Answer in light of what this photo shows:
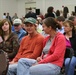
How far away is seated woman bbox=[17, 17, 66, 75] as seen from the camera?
3.14 m

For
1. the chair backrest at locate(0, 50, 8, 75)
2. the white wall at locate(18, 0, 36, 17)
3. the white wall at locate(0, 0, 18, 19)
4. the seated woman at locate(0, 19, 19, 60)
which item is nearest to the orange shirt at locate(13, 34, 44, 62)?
the seated woman at locate(0, 19, 19, 60)

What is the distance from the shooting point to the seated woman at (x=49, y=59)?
314cm

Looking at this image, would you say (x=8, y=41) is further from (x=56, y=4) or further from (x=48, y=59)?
(x=56, y=4)

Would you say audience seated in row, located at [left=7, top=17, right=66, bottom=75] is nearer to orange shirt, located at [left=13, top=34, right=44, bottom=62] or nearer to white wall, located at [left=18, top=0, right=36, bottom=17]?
orange shirt, located at [left=13, top=34, right=44, bottom=62]

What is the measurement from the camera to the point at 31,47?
3.63m

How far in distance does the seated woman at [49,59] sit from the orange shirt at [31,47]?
14cm

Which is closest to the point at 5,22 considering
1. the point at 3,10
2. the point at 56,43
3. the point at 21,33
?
the point at 21,33

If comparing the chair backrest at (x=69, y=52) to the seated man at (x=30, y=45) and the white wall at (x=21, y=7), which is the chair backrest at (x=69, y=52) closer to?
the seated man at (x=30, y=45)

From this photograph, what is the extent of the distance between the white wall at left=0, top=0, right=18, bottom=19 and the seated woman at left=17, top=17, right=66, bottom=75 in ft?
52.5

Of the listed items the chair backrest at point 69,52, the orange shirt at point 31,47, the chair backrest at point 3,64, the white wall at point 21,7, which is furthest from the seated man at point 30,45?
the white wall at point 21,7

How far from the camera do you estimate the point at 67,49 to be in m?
3.19

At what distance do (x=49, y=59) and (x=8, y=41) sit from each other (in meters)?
1.06

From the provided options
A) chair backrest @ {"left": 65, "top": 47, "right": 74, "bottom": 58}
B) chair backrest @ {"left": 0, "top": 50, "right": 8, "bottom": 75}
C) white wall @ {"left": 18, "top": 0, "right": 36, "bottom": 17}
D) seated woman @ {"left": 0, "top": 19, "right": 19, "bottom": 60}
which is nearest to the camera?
chair backrest @ {"left": 0, "top": 50, "right": 8, "bottom": 75}

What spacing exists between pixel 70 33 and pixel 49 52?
0.91 meters
